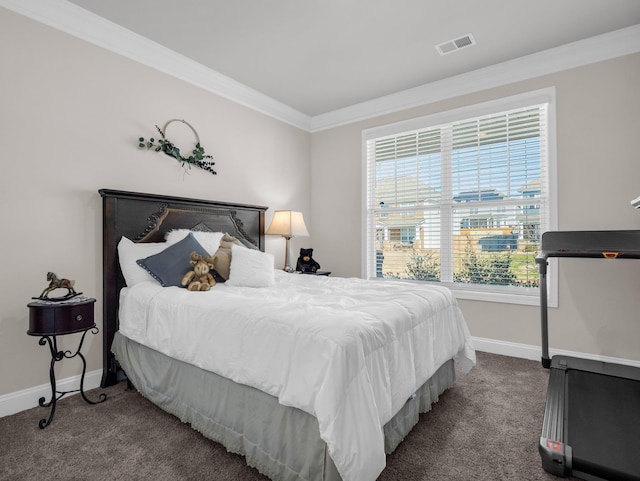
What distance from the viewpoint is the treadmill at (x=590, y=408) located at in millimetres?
1541

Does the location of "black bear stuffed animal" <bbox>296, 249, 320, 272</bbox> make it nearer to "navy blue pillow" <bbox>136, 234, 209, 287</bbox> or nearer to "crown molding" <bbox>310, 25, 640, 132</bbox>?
"navy blue pillow" <bbox>136, 234, 209, 287</bbox>

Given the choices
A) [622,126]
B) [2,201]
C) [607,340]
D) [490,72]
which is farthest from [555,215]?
[2,201]

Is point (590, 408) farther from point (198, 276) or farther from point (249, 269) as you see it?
point (198, 276)

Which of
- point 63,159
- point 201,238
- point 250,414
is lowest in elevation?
point 250,414

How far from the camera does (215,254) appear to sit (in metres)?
2.89

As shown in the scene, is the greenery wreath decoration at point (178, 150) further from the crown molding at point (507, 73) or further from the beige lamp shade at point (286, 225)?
the crown molding at point (507, 73)

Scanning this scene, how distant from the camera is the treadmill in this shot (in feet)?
5.06

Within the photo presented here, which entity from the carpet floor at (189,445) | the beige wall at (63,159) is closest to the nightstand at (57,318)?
the carpet floor at (189,445)

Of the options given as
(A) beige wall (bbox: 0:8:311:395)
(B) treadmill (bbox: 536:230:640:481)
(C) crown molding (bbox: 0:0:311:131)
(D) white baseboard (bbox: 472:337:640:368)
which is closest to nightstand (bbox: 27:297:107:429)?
(A) beige wall (bbox: 0:8:311:395)

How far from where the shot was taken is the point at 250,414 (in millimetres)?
1672

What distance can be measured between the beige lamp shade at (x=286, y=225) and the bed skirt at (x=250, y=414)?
1939mm

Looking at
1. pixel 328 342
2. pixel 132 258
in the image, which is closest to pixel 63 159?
pixel 132 258

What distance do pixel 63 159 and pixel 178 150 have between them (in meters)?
0.93

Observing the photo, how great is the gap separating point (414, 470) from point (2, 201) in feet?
9.59
